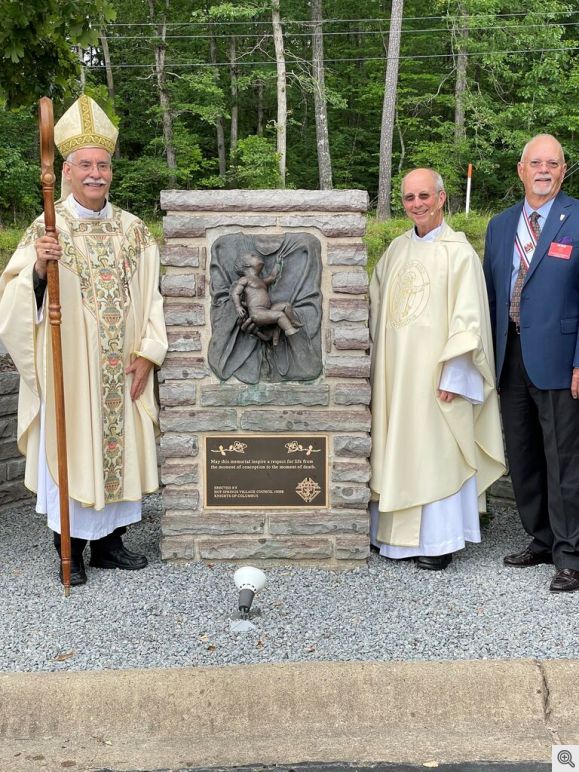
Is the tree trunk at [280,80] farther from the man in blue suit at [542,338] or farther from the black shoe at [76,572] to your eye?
the black shoe at [76,572]

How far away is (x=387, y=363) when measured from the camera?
5070 mm

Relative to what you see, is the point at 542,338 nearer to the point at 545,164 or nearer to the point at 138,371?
the point at 545,164

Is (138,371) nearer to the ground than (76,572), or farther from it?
farther from it

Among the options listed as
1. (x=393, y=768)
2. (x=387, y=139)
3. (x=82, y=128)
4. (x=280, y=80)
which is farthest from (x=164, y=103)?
(x=393, y=768)

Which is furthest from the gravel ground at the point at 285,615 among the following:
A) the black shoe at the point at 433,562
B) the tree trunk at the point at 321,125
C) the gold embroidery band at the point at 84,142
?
the tree trunk at the point at 321,125

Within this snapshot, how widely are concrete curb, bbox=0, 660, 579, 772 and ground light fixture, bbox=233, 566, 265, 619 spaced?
514 millimetres

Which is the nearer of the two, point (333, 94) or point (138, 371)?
point (138, 371)

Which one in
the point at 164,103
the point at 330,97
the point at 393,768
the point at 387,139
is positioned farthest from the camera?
the point at 164,103

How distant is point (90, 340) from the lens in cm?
476

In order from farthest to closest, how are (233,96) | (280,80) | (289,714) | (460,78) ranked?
(233,96) → (460,78) → (280,80) → (289,714)

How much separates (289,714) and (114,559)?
1.82 m

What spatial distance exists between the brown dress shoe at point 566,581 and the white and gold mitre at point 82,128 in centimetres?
310

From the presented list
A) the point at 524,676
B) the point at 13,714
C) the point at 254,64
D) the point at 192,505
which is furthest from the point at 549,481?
the point at 254,64

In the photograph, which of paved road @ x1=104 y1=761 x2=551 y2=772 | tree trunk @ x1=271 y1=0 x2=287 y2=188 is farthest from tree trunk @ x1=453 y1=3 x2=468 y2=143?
paved road @ x1=104 y1=761 x2=551 y2=772
